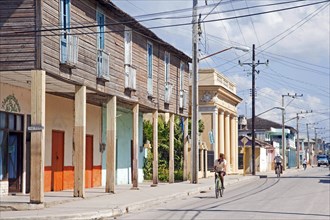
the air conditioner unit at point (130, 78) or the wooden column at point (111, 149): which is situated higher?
the air conditioner unit at point (130, 78)

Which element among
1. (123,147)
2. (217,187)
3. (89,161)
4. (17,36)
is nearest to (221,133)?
(123,147)

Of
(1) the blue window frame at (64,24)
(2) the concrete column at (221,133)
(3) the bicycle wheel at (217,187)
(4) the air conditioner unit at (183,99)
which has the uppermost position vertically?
(1) the blue window frame at (64,24)

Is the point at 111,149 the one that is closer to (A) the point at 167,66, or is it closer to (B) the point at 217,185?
(B) the point at 217,185

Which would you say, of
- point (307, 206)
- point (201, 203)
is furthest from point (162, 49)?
point (307, 206)

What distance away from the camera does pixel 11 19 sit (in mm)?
19516

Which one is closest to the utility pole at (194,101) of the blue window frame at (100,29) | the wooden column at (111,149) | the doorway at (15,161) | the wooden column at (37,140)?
the wooden column at (111,149)

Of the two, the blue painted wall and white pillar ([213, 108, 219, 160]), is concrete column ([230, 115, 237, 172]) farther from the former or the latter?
the blue painted wall

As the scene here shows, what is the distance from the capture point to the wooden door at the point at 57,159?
26406 millimetres

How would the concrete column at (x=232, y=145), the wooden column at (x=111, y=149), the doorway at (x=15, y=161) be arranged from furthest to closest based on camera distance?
the concrete column at (x=232, y=145), the wooden column at (x=111, y=149), the doorway at (x=15, y=161)

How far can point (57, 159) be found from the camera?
26875 millimetres

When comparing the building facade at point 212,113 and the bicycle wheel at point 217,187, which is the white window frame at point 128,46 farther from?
the building facade at point 212,113

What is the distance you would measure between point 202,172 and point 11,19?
27.5m

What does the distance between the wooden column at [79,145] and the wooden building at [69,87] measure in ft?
0.11

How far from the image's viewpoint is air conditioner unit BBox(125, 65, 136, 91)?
91.2ft
